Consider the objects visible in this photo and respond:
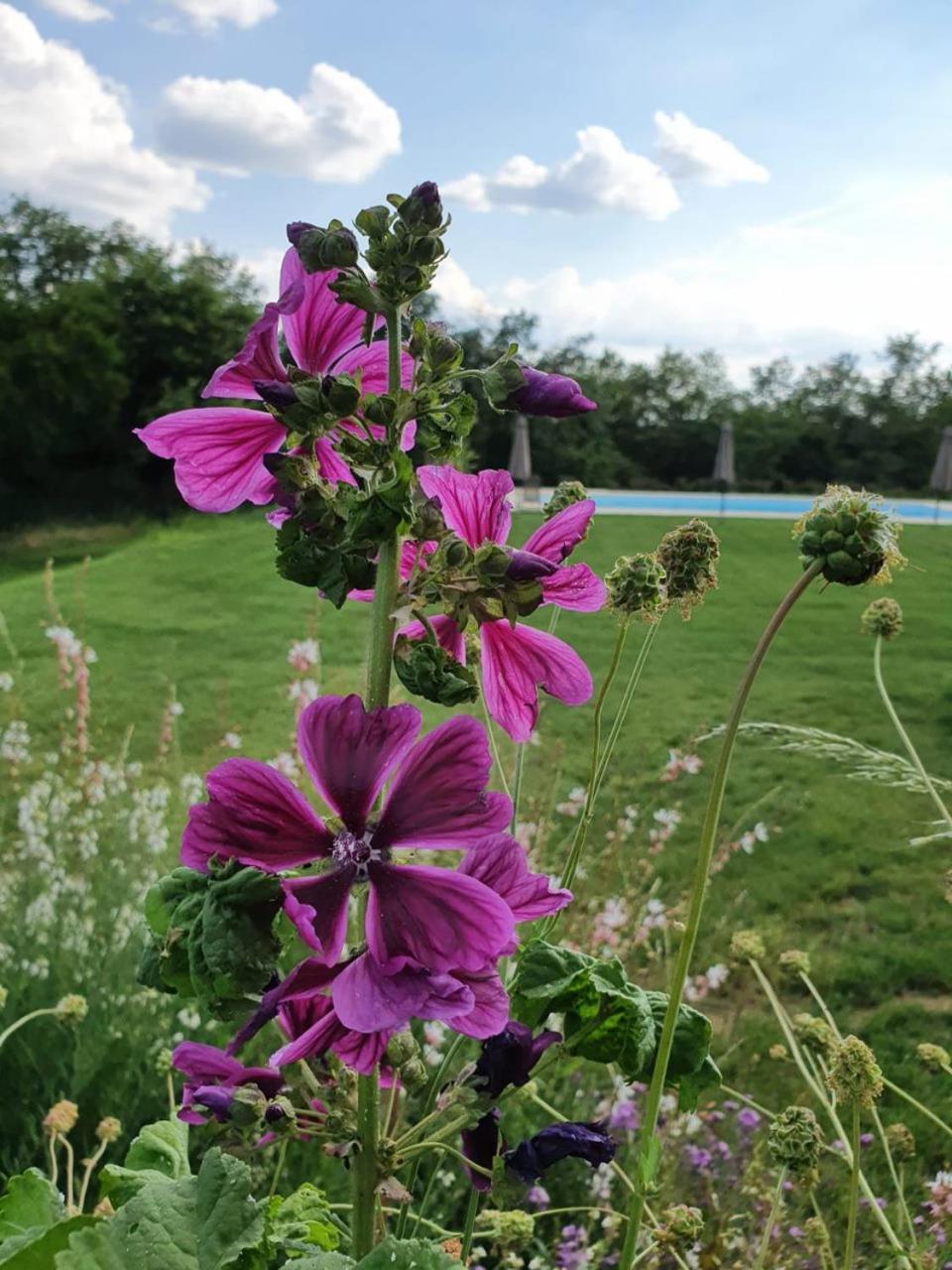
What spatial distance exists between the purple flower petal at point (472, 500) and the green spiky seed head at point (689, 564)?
26 cm

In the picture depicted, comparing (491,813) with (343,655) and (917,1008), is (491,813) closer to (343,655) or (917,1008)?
(917,1008)

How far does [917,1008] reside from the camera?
402cm

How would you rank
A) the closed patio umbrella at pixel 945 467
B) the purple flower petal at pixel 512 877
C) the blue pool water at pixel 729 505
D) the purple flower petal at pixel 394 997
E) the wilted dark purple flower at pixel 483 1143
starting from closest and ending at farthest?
1. the purple flower petal at pixel 394 997
2. the purple flower petal at pixel 512 877
3. the wilted dark purple flower at pixel 483 1143
4. the closed patio umbrella at pixel 945 467
5. the blue pool water at pixel 729 505

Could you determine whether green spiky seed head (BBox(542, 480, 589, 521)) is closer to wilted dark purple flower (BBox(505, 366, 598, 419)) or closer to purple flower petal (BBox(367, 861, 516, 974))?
wilted dark purple flower (BBox(505, 366, 598, 419))

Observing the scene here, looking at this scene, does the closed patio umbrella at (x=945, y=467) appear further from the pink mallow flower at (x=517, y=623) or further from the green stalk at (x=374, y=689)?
the green stalk at (x=374, y=689)

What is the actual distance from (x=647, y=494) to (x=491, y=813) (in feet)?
76.8

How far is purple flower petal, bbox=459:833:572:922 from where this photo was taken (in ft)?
A: 2.54

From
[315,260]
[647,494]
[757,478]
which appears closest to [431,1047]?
[315,260]

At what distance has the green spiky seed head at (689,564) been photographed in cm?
107

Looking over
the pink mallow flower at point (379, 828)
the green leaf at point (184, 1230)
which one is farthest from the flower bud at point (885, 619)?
the green leaf at point (184, 1230)

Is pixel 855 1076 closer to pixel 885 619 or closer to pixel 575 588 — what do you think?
pixel 575 588

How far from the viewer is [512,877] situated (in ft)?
2.56

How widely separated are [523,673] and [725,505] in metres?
21.6

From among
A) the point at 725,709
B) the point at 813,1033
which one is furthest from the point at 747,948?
the point at 725,709
